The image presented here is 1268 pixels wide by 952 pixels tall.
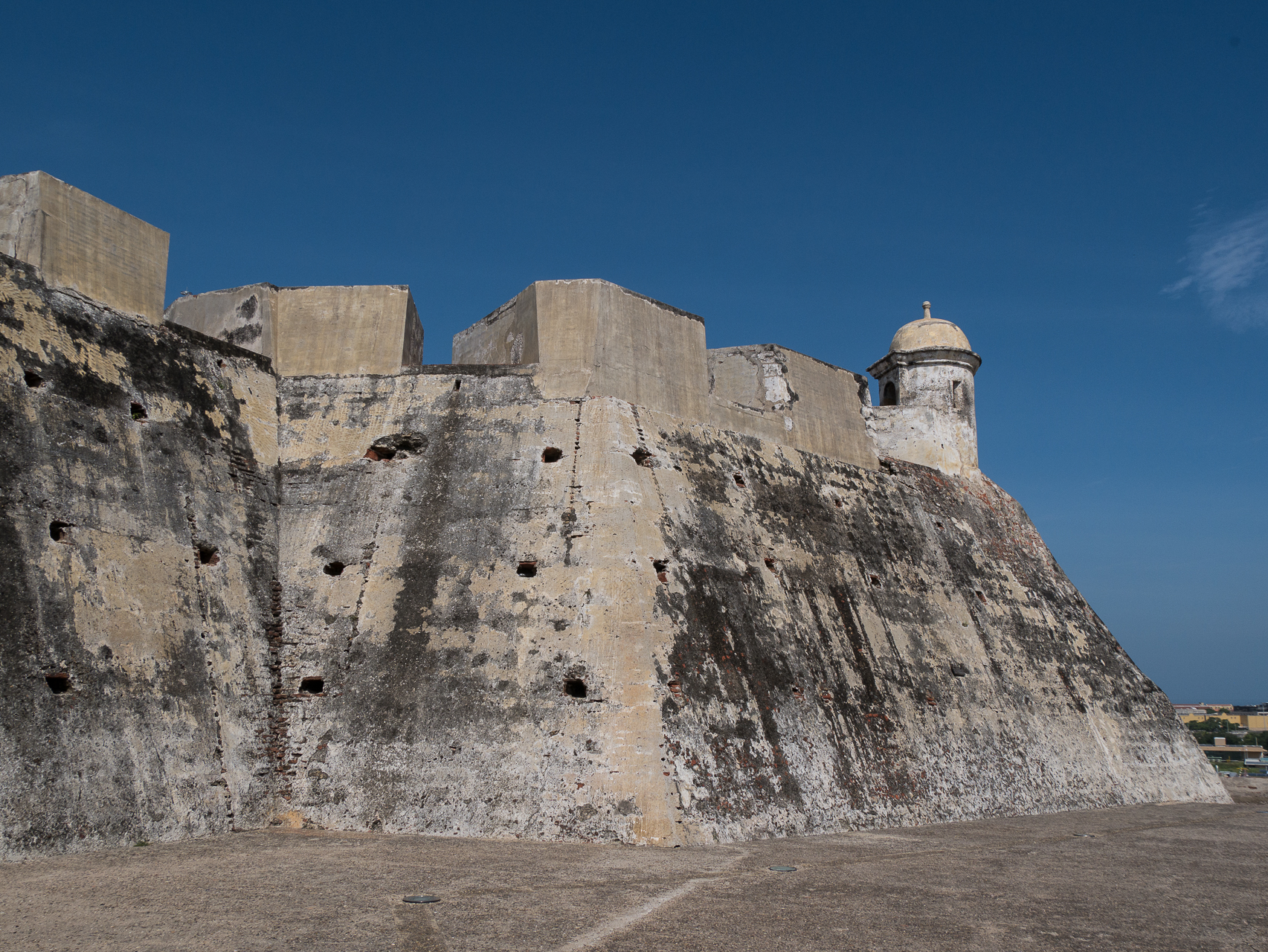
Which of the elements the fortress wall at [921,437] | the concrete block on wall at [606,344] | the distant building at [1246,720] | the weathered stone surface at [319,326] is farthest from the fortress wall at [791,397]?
the distant building at [1246,720]

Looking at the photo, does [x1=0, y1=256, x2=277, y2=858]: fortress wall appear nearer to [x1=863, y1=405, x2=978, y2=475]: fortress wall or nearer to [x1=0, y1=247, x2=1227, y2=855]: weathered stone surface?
[x1=0, y1=247, x2=1227, y2=855]: weathered stone surface

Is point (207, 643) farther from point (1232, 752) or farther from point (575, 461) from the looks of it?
point (1232, 752)

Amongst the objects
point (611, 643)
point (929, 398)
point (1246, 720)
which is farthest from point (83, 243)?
point (1246, 720)

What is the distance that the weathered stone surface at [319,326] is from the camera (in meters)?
12.5

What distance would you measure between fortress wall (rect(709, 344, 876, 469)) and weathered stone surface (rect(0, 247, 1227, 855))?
1.13 metres

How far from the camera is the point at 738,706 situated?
10.4 meters

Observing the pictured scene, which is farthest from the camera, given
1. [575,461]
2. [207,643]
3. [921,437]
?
[921,437]

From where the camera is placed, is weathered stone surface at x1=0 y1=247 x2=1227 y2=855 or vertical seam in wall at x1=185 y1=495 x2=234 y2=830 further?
vertical seam in wall at x1=185 y1=495 x2=234 y2=830

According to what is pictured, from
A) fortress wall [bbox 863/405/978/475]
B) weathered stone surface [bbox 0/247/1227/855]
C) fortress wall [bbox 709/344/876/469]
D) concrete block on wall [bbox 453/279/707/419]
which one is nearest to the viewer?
weathered stone surface [bbox 0/247/1227/855]

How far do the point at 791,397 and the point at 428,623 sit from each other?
7.24 m

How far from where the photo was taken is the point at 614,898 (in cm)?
668

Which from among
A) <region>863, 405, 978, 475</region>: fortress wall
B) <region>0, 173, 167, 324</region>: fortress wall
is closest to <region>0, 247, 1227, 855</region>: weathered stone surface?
<region>0, 173, 167, 324</region>: fortress wall

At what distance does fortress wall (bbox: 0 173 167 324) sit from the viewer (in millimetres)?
9836

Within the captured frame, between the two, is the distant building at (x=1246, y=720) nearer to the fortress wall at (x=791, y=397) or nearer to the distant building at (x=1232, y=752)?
→ the distant building at (x=1232, y=752)
